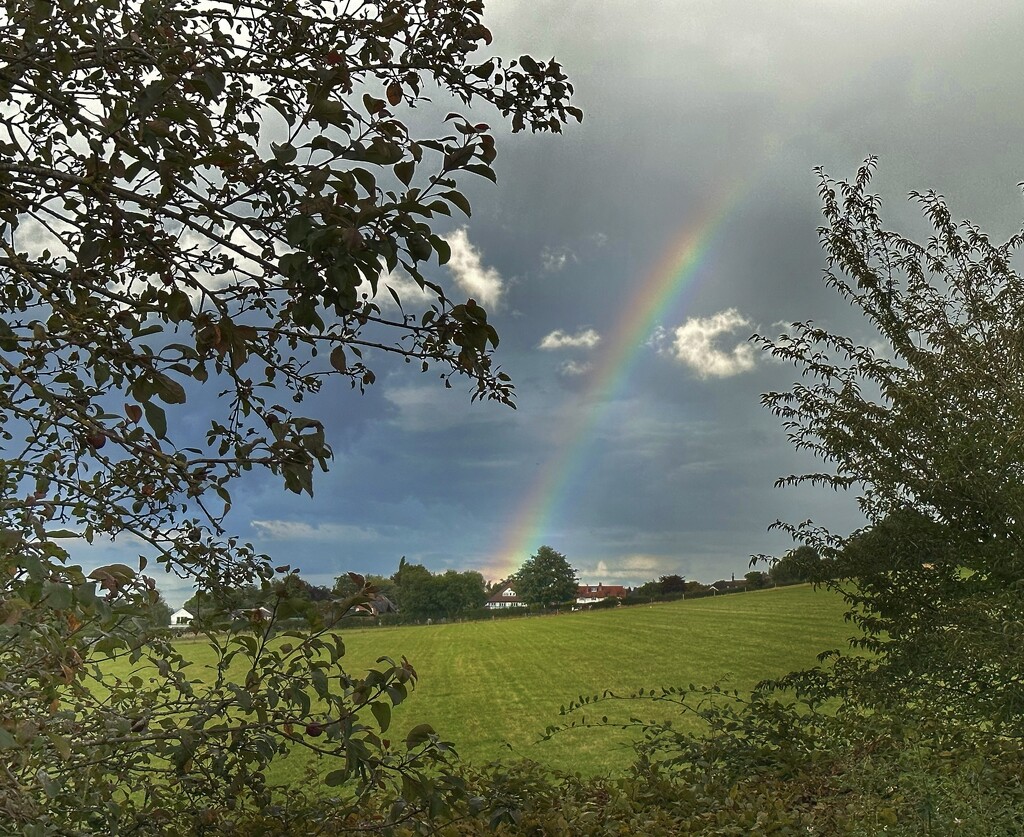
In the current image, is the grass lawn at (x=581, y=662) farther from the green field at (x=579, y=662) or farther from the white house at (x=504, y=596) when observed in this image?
the white house at (x=504, y=596)

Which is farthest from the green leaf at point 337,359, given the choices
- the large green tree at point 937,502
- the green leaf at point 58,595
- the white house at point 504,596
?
the white house at point 504,596

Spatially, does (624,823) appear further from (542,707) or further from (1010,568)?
(542,707)

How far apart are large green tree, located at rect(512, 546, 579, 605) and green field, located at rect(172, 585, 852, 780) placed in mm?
34535

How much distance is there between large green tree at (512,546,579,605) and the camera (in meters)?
74.4

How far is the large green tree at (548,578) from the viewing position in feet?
244

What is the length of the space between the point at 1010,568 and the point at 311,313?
23.4ft

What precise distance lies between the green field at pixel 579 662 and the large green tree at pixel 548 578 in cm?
3453

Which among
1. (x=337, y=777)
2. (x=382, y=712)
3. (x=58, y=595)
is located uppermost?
(x=58, y=595)

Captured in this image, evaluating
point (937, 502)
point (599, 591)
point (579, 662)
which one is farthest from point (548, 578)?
point (937, 502)

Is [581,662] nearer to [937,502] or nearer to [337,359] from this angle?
[937,502]

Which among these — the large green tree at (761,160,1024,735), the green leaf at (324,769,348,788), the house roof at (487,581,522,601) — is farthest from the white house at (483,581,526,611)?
the green leaf at (324,769,348,788)

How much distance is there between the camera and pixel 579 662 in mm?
24297

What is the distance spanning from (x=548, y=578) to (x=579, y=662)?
5080cm

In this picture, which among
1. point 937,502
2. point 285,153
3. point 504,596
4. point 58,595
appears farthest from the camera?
point 504,596
